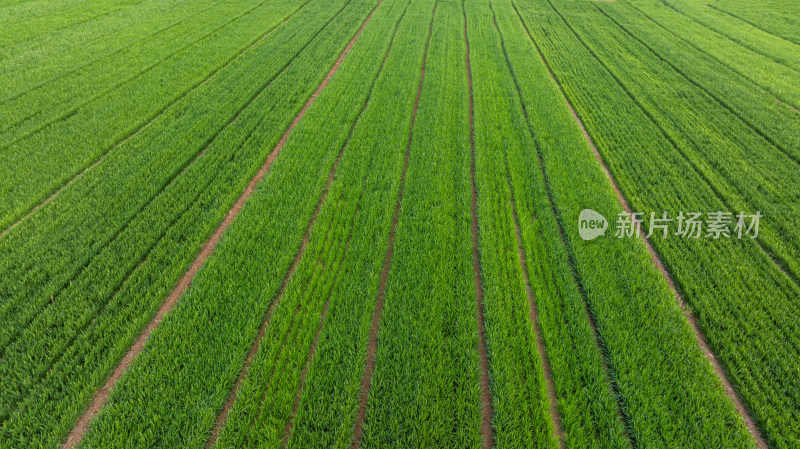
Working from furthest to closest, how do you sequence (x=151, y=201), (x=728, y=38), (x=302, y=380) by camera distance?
(x=728, y=38), (x=151, y=201), (x=302, y=380)

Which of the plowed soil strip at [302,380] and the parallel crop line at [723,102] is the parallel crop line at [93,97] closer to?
the plowed soil strip at [302,380]

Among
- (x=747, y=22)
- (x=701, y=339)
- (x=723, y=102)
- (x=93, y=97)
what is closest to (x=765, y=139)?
(x=723, y=102)

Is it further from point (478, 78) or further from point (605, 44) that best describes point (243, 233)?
point (605, 44)

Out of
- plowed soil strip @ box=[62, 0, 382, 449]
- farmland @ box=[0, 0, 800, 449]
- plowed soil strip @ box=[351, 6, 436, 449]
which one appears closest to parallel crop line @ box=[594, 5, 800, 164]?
farmland @ box=[0, 0, 800, 449]

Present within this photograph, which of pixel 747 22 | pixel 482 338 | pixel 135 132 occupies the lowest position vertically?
pixel 482 338

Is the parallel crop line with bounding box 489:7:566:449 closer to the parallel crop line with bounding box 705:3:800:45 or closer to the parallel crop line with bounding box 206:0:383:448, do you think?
the parallel crop line with bounding box 206:0:383:448

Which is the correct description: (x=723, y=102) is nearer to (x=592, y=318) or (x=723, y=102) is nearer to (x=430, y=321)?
(x=592, y=318)

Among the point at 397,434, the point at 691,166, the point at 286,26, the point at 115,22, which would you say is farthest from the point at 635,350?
the point at 115,22

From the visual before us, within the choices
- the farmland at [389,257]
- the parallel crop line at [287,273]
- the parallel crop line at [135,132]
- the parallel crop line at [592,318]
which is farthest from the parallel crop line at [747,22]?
the parallel crop line at [135,132]
